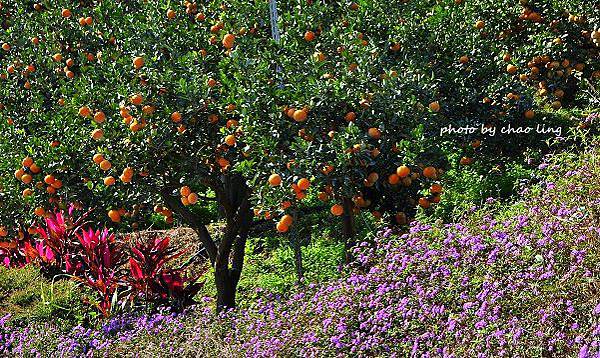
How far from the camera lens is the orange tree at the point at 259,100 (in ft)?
14.3

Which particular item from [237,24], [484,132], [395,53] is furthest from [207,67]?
[484,132]

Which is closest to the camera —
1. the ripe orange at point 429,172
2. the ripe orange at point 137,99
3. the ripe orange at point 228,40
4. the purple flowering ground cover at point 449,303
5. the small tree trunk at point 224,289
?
the purple flowering ground cover at point 449,303

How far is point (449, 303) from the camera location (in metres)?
3.66

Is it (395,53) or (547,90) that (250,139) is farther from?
(547,90)

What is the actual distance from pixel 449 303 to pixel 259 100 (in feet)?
5.01

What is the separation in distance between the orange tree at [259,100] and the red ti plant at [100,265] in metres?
0.22

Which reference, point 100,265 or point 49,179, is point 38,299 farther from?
point 49,179

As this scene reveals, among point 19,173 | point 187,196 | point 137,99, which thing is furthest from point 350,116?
point 19,173

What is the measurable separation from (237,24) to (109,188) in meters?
1.35

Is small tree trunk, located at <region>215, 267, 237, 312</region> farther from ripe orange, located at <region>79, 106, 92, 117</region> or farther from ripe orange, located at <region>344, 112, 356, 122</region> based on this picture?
ripe orange, located at <region>344, 112, 356, 122</region>

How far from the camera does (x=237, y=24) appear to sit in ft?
16.3

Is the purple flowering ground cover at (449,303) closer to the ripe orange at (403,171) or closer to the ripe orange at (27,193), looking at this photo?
the ripe orange at (403,171)

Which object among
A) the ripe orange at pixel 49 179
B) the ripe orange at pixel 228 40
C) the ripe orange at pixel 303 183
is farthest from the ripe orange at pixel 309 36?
the ripe orange at pixel 49 179

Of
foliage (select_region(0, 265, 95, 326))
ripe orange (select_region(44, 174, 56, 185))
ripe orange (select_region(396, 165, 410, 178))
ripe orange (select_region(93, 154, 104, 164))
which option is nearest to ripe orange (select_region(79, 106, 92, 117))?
ripe orange (select_region(93, 154, 104, 164))
